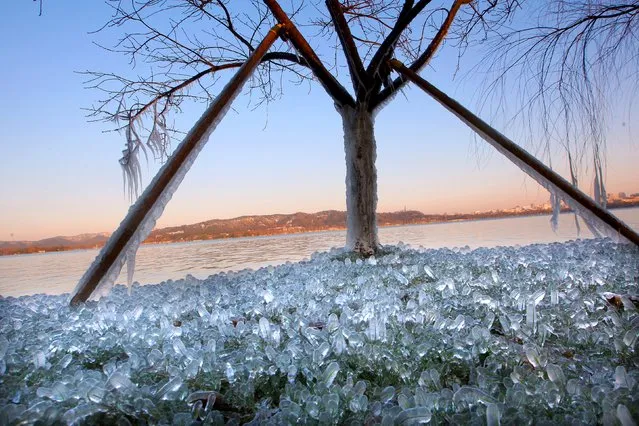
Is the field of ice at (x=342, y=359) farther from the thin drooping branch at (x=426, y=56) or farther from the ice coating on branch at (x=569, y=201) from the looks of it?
the thin drooping branch at (x=426, y=56)

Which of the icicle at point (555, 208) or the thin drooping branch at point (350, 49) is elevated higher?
the thin drooping branch at point (350, 49)

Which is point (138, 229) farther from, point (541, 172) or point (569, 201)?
point (569, 201)

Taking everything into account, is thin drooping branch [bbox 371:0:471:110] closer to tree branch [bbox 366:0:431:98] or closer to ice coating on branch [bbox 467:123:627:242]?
tree branch [bbox 366:0:431:98]

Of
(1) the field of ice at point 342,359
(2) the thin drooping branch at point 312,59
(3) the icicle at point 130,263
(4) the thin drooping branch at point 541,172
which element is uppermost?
(2) the thin drooping branch at point 312,59

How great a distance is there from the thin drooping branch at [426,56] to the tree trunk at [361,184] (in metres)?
0.20

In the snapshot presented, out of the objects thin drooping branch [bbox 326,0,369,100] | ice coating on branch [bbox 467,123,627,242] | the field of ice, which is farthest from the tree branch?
the field of ice

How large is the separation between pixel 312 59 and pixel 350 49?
282 mm

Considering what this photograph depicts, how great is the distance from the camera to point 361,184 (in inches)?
113

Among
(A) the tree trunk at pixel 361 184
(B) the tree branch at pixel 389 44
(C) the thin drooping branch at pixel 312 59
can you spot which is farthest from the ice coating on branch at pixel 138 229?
(B) the tree branch at pixel 389 44

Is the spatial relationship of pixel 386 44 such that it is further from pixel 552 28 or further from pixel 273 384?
pixel 273 384

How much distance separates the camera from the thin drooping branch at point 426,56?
9.72 ft

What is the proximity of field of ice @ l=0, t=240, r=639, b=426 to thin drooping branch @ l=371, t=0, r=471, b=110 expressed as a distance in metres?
1.80

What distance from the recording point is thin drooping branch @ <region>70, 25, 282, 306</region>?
1.73 meters

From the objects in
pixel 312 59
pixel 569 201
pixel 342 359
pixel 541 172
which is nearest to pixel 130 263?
pixel 342 359
